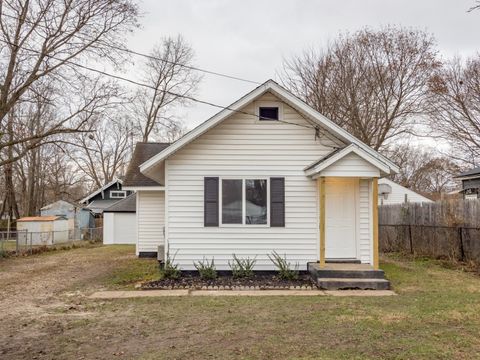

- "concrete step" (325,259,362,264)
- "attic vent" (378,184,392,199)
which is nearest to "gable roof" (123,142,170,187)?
"concrete step" (325,259,362,264)

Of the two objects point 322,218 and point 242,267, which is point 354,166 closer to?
point 322,218

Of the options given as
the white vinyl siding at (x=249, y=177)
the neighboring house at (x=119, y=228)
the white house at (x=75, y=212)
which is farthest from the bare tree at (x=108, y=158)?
the white vinyl siding at (x=249, y=177)

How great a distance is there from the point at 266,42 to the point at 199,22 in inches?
166

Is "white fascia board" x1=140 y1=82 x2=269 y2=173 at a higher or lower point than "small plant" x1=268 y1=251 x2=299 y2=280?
higher

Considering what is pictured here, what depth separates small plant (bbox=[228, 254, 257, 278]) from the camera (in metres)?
10.7

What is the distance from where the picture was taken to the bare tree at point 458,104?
2466 cm

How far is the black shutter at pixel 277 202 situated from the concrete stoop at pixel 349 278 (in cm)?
143

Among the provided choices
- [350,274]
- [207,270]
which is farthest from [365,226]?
[207,270]

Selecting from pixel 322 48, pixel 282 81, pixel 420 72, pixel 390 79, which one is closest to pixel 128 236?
pixel 282 81

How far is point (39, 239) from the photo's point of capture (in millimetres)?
22625

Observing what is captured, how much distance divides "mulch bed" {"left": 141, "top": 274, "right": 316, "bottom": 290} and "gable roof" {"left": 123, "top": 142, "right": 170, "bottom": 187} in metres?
6.02

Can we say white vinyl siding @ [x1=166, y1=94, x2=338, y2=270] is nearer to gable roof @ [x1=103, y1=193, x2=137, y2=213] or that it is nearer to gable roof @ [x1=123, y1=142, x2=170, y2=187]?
gable roof @ [x1=123, y1=142, x2=170, y2=187]

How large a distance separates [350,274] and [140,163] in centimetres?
Answer: 1079

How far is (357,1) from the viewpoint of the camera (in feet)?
48.6
